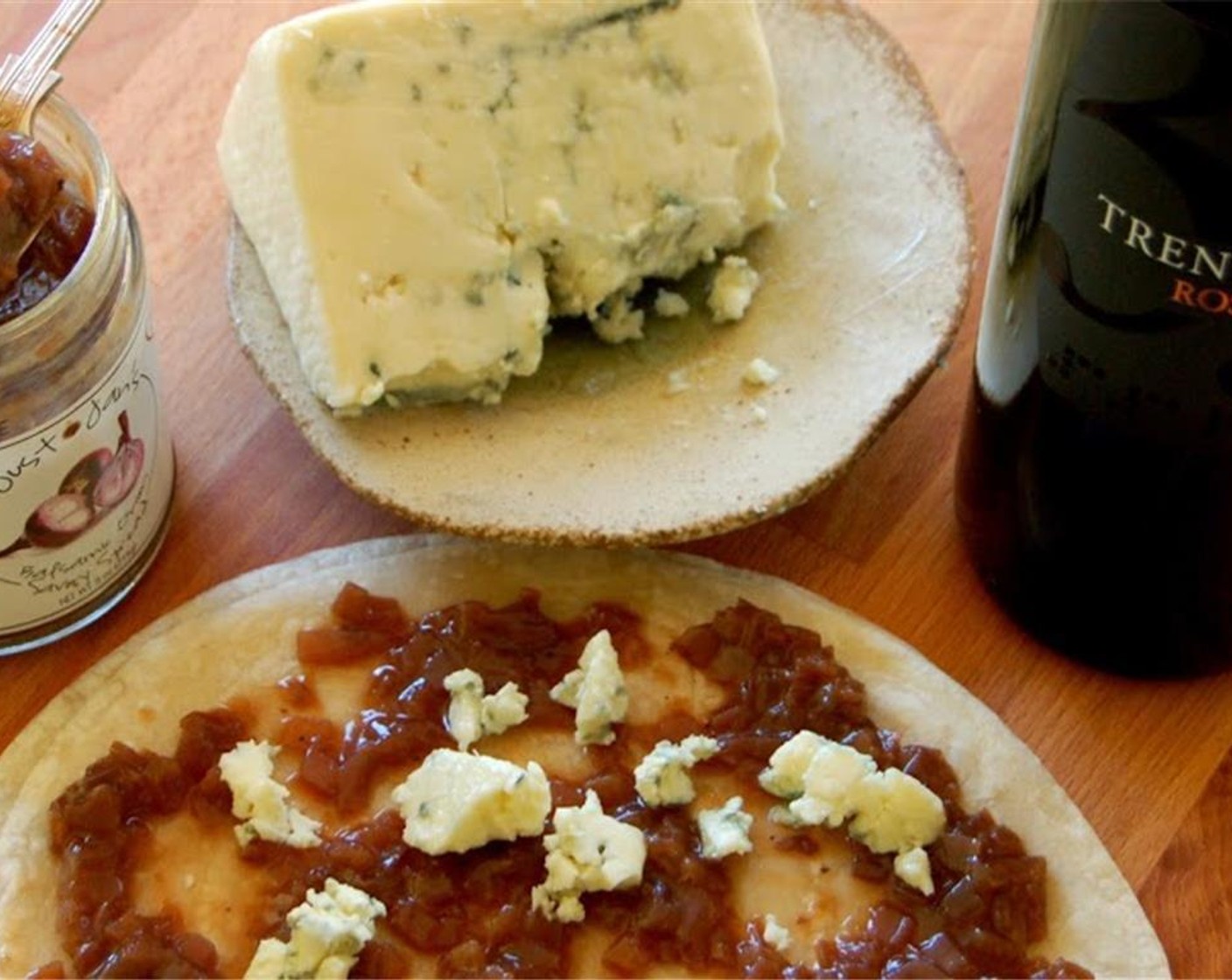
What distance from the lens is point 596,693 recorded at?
50.8 inches

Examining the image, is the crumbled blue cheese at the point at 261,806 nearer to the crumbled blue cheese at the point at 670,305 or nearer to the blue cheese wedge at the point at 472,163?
the blue cheese wedge at the point at 472,163

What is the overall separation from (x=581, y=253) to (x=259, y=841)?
0.53 m

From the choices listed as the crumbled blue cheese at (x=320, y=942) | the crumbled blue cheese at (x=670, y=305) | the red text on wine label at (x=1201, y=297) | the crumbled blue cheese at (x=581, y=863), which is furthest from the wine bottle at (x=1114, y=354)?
the crumbled blue cheese at (x=320, y=942)

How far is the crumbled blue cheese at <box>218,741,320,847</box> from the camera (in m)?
1.24

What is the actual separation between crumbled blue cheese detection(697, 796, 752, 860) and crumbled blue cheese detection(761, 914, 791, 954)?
6 centimetres

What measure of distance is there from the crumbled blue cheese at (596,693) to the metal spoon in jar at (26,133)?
50 centimetres

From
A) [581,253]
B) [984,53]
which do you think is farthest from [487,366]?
[984,53]

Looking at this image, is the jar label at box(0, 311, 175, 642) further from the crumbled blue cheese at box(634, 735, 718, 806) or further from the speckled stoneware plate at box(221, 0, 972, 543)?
the crumbled blue cheese at box(634, 735, 718, 806)

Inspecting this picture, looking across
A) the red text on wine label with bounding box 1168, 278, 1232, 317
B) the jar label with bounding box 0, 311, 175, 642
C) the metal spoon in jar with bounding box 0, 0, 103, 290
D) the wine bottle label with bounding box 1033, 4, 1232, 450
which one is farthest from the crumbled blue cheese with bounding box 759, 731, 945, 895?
the metal spoon in jar with bounding box 0, 0, 103, 290

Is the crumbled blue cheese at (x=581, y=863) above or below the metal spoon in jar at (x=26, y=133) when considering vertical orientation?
below

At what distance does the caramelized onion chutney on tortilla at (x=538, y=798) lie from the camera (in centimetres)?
121

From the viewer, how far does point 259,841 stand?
125cm

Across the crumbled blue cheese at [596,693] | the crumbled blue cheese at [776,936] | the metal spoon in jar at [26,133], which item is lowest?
the crumbled blue cheese at [776,936]

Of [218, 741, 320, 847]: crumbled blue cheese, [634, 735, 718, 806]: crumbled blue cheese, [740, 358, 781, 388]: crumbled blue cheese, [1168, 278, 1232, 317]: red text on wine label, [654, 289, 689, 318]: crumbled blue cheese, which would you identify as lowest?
[634, 735, 718, 806]: crumbled blue cheese
